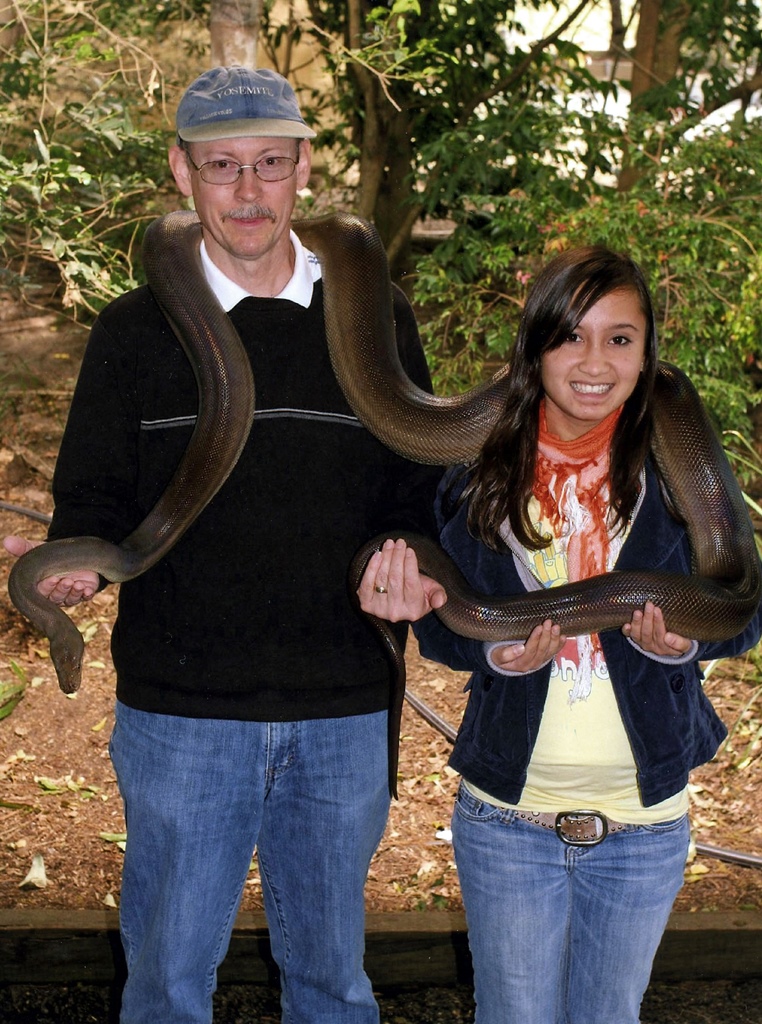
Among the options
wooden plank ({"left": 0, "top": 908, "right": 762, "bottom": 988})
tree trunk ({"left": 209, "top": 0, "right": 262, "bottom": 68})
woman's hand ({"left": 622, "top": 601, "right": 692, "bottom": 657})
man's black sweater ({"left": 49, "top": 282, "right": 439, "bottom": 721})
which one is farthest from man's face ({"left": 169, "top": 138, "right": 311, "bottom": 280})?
tree trunk ({"left": 209, "top": 0, "right": 262, "bottom": 68})

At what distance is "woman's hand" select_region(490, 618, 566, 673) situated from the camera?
247 cm

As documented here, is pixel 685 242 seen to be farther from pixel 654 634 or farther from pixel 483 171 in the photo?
pixel 654 634

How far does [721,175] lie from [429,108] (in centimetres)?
211

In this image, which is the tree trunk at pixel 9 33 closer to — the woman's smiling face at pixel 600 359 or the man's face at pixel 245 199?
the man's face at pixel 245 199

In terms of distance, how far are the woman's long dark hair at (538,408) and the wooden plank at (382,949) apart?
177 centimetres

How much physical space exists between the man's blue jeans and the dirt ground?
140 cm

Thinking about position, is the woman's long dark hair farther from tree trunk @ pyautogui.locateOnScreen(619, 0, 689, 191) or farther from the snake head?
tree trunk @ pyautogui.locateOnScreen(619, 0, 689, 191)

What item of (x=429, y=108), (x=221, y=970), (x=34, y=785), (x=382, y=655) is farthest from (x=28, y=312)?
(x=382, y=655)

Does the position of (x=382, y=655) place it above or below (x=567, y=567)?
below

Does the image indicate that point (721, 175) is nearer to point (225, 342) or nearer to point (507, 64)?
point (507, 64)

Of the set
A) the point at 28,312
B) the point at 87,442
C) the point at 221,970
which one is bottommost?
the point at 221,970

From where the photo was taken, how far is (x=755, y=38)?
691 centimetres

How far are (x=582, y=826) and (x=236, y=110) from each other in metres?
1.72

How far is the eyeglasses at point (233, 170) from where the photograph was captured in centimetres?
271
